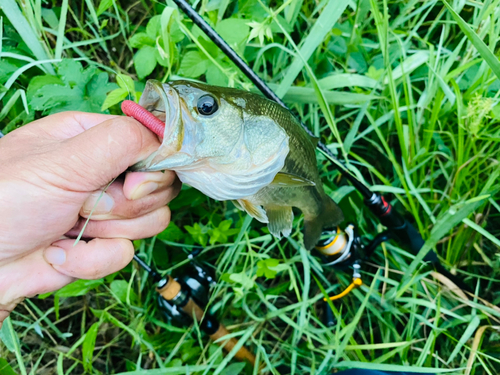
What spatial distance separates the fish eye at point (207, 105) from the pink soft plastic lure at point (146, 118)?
151mm

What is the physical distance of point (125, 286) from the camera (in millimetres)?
1993

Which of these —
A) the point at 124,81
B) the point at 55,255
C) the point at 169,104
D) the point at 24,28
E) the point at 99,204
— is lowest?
the point at 55,255

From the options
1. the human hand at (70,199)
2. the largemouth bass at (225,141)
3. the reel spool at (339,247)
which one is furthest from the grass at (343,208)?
the largemouth bass at (225,141)

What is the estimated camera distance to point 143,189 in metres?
1.27

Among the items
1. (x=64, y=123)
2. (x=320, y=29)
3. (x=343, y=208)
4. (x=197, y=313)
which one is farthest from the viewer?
(x=343, y=208)

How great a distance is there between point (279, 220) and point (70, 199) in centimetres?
84

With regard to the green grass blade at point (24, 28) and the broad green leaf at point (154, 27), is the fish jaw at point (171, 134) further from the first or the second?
the green grass blade at point (24, 28)

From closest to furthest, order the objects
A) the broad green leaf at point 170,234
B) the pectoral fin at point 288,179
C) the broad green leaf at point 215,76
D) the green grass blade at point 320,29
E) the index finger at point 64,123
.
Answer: the pectoral fin at point 288,179 < the index finger at point 64,123 < the green grass blade at point 320,29 < the broad green leaf at point 215,76 < the broad green leaf at point 170,234

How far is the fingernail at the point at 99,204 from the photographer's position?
130 centimetres

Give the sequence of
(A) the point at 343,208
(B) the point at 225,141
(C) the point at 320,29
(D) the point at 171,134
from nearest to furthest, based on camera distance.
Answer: (D) the point at 171,134 → (B) the point at 225,141 → (C) the point at 320,29 → (A) the point at 343,208

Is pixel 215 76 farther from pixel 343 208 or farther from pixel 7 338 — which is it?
pixel 7 338

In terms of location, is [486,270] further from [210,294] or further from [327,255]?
[210,294]

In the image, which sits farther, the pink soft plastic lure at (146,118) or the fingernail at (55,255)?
the fingernail at (55,255)

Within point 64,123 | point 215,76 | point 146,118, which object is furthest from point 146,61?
point 146,118
